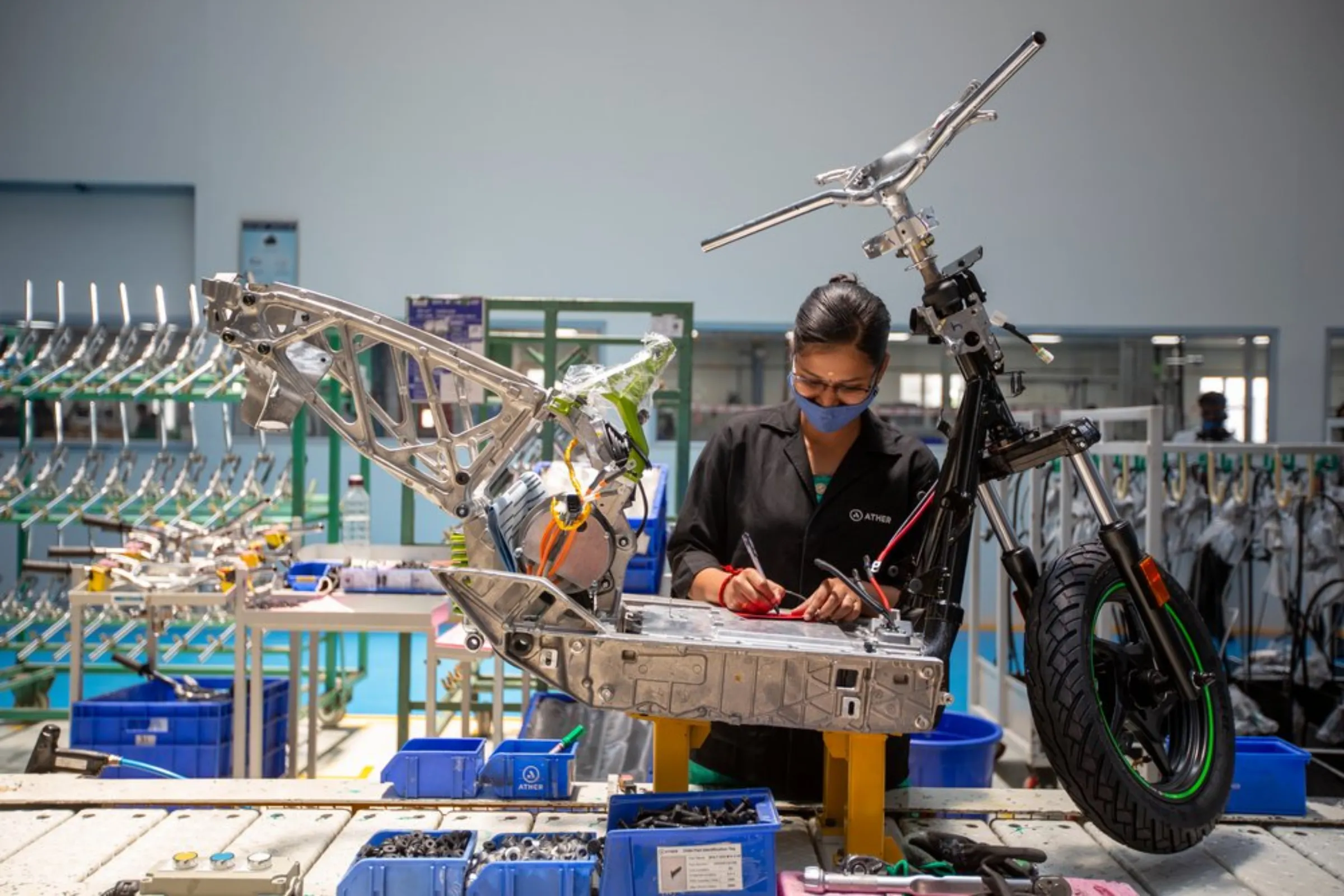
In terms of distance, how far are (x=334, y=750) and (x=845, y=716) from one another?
4.76m

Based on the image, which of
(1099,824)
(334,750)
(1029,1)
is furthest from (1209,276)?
(1099,824)

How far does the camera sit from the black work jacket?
7.02 ft

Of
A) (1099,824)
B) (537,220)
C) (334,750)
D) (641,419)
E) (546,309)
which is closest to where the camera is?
(1099,824)

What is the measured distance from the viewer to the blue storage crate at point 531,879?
1.50m

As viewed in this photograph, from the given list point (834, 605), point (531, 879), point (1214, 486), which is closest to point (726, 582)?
point (834, 605)

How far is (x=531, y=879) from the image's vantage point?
4.94 feet

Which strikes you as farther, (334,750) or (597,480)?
(334,750)

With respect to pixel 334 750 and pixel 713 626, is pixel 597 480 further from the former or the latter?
pixel 334 750

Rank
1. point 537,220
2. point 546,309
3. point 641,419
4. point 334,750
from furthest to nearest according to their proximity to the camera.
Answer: point 537,220
point 334,750
point 546,309
point 641,419

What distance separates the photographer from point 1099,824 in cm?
172

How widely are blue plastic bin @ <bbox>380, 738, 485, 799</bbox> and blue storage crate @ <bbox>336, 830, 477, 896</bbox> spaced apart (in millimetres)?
598

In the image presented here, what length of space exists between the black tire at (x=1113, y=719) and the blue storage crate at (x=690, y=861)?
509 mm

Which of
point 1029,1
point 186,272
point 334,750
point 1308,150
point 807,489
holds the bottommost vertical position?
point 334,750

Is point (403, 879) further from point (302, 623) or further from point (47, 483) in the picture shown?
point (47, 483)
